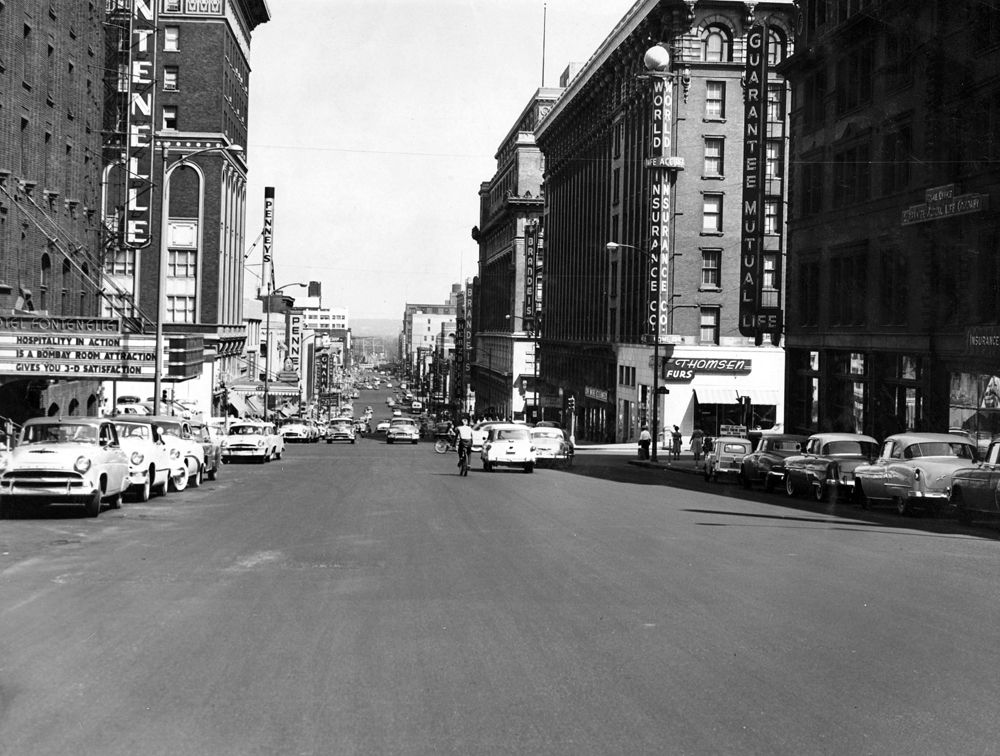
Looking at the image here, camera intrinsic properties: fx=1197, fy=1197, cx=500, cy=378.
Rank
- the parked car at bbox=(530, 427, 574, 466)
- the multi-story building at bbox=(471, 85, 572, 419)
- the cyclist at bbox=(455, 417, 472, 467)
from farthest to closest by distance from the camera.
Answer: the multi-story building at bbox=(471, 85, 572, 419), the parked car at bbox=(530, 427, 574, 466), the cyclist at bbox=(455, 417, 472, 467)

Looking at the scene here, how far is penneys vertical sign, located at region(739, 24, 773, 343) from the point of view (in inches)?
2119

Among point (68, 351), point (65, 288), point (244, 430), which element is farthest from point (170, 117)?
point (68, 351)

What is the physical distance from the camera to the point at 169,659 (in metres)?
9.31

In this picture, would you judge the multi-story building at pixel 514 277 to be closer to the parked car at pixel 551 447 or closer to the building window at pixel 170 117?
the building window at pixel 170 117

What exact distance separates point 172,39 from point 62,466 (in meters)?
69.7

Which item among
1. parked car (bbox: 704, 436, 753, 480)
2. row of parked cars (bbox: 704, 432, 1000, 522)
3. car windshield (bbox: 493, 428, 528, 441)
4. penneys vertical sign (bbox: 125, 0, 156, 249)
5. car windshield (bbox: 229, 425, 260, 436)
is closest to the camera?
row of parked cars (bbox: 704, 432, 1000, 522)

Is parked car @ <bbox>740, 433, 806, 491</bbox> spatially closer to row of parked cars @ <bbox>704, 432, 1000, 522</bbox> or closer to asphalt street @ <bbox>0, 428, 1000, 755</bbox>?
row of parked cars @ <bbox>704, 432, 1000, 522</bbox>

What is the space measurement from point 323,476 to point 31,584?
22.5 m

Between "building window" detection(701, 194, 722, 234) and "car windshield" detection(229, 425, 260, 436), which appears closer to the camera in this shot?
"car windshield" detection(229, 425, 260, 436)

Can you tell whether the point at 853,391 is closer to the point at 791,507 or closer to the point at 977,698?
the point at 791,507

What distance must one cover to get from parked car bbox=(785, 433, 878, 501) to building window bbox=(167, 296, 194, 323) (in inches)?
2441

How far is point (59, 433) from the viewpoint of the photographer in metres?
22.3

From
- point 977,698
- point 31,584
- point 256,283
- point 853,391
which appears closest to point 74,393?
point 853,391

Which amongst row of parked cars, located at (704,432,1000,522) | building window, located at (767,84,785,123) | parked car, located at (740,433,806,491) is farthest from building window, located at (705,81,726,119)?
row of parked cars, located at (704,432,1000,522)
